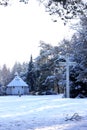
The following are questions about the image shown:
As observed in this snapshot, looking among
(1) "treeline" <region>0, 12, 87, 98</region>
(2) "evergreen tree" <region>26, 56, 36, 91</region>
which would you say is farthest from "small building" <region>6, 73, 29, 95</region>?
(1) "treeline" <region>0, 12, 87, 98</region>

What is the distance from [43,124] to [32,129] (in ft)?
4.01

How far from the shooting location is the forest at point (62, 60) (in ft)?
39.1

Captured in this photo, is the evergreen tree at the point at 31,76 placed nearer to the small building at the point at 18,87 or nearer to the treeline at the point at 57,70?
the treeline at the point at 57,70

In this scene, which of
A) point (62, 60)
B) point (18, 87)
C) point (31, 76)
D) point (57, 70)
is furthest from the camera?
point (18, 87)

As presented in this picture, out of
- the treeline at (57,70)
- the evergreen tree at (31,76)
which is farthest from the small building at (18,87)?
the treeline at (57,70)

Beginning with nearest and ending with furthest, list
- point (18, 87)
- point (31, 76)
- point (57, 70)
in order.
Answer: point (57, 70)
point (31, 76)
point (18, 87)

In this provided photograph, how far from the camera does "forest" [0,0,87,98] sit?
11.9 meters

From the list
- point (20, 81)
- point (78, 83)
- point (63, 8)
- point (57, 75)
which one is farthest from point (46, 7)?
point (20, 81)

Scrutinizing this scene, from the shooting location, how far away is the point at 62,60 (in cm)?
4975

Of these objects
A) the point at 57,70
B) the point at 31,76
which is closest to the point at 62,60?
the point at 57,70

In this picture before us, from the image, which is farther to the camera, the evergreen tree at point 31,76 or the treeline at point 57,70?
the evergreen tree at point 31,76

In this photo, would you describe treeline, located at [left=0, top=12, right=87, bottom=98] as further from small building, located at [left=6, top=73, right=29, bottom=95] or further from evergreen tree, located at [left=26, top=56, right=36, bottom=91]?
small building, located at [left=6, top=73, right=29, bottom=95]

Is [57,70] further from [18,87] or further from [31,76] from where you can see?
[18,87]

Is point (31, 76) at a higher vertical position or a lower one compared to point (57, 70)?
lower
